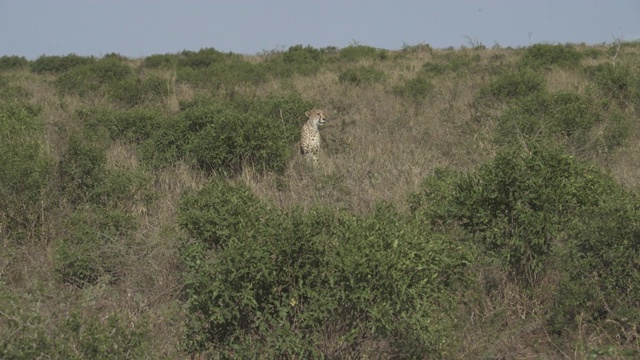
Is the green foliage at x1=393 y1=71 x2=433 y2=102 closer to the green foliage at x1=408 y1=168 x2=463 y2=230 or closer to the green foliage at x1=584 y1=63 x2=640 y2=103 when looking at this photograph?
the green foliage at x1=584 y1=63 x2=640 y2=103

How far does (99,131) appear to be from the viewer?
9.77 meters

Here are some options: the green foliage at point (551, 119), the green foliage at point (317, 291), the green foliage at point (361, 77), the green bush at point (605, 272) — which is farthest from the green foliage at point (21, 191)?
the green foliage at point (361, 77)

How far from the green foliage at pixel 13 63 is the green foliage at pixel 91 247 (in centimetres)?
1868

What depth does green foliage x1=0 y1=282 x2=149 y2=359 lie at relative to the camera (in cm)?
358

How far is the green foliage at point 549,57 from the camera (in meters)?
15.5

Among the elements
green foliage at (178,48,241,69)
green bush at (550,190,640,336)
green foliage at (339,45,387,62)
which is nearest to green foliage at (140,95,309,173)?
green bush at (550,190,640,336)

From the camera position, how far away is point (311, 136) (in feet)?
31.5

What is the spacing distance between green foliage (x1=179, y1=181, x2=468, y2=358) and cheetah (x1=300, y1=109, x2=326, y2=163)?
4.53 m

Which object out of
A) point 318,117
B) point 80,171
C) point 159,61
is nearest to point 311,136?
point 318,117

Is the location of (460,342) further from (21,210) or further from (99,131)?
(99,131)

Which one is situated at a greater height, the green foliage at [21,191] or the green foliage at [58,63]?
the green foliage at [58,63]

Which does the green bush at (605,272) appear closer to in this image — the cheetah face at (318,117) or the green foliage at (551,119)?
the green foliage at (551,119)

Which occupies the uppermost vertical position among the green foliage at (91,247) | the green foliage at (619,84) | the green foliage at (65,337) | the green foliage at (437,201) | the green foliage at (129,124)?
the green foliage at (619,84)

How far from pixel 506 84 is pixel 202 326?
8.55m
